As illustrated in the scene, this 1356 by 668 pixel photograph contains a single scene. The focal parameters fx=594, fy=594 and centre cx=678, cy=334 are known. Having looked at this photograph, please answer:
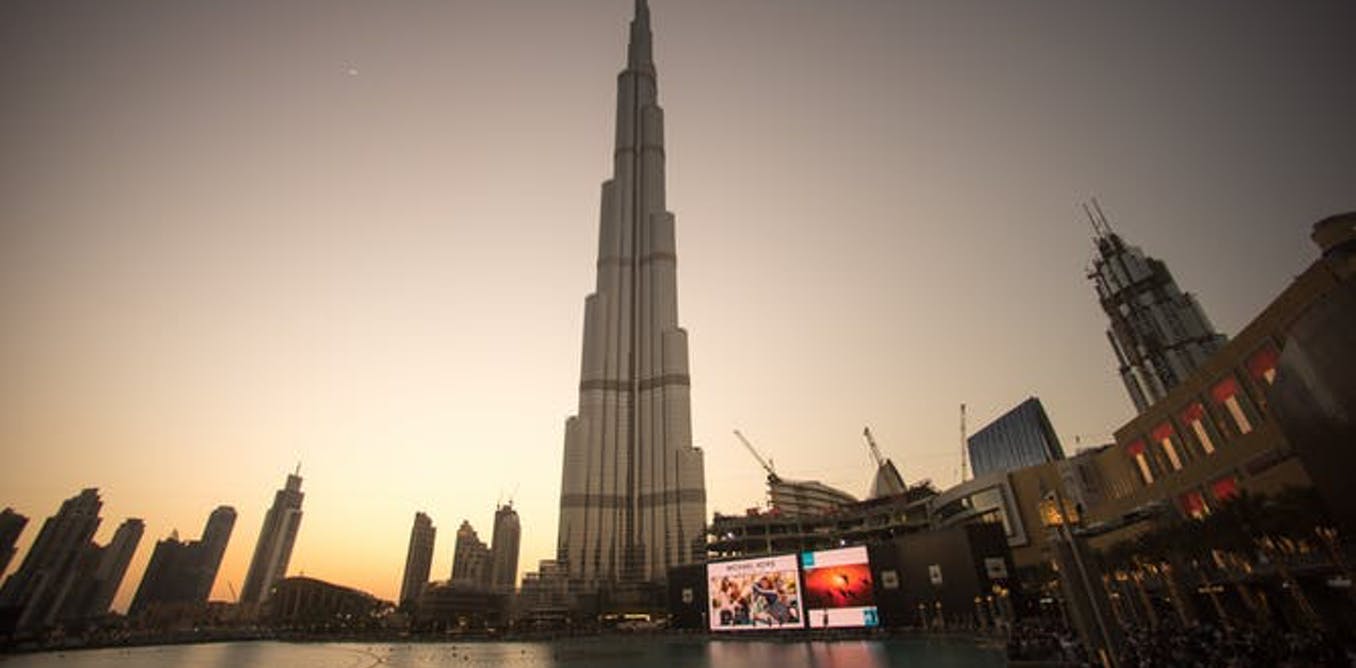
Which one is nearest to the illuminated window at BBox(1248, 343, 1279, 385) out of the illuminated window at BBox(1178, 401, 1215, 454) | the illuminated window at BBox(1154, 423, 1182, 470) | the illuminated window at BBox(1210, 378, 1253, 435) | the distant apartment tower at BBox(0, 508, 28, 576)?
the illuminated window at BBox(1210, 378, 1253, 435)

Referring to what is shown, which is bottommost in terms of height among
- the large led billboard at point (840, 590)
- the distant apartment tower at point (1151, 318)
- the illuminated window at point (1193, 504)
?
the large led billboard at point (840, 590)

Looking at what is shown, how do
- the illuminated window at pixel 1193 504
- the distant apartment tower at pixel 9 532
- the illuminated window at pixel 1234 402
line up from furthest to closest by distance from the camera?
the distant apartment tower at pixel 9 532 < the illuminated window at pixel 1193 504 < the illuminated window at pixel 1234 402

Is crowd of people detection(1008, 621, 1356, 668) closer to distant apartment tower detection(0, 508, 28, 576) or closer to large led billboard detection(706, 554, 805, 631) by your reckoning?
large led billboard detection(706, 554, 805, 631)

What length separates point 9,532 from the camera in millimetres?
182125

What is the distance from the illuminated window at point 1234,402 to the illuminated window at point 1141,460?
17.4m

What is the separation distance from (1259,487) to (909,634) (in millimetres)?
39549

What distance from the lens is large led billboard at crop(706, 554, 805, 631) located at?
77.6 m

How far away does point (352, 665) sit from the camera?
74.2 m

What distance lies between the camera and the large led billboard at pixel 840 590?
2948 inches

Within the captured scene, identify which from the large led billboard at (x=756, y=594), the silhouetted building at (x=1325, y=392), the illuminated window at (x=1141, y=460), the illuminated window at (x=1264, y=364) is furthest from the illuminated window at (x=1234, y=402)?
the large led billboard at (x=756, y=594)

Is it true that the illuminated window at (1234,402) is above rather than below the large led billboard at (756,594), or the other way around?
above

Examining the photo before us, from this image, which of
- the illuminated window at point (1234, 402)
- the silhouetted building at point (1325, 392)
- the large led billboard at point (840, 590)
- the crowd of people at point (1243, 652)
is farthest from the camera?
the large led billboard at point (840, 590)

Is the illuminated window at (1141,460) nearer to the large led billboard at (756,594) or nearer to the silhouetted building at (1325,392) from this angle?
the silhouetted building at (1325,392)

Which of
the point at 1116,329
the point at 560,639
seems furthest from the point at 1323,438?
the point at 1116,329
